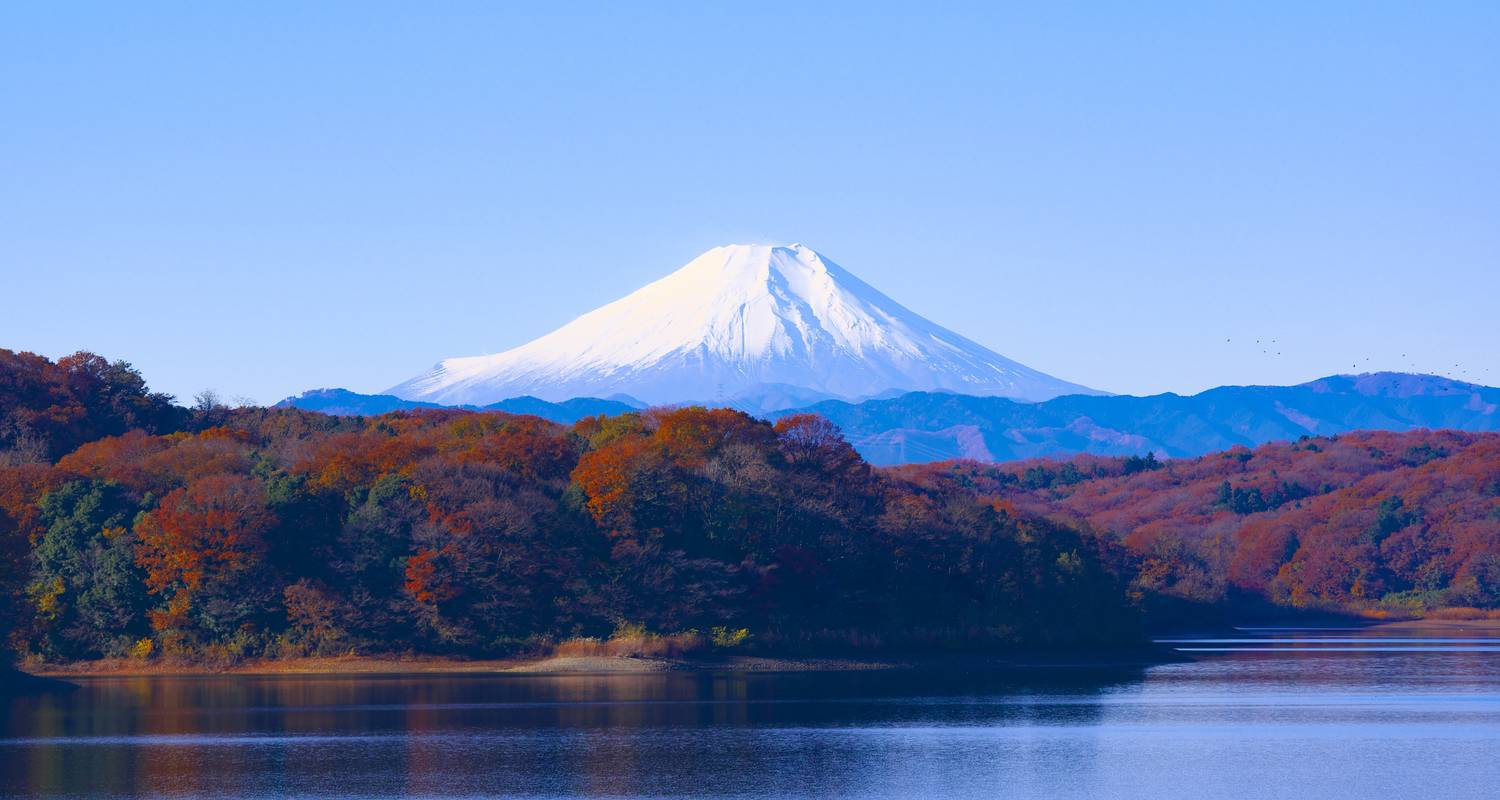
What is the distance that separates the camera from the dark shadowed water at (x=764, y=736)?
43.3 meters

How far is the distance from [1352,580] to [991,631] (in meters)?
65.6

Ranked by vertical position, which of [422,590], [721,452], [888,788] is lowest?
[888,788]

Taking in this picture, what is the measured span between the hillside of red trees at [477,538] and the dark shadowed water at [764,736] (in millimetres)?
4297

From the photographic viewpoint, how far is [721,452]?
90.4 m

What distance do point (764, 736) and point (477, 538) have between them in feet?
90.5

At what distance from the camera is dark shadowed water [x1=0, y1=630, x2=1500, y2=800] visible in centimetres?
4328

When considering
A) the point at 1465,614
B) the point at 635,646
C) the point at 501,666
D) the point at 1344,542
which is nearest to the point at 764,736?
the point at 501,666

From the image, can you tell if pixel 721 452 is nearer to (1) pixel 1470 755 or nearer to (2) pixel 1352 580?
(1) pixel 1470 755

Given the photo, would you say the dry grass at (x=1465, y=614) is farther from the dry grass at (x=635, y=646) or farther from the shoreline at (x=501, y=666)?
the dry grass at (x=635, y=646)

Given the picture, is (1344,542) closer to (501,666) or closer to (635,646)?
(635,646)

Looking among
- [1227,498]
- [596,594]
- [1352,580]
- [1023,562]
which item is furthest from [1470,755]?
[1227,498]

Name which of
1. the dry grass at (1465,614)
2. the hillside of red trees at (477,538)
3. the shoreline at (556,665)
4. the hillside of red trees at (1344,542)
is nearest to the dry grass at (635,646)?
the shoreline at (556,665)

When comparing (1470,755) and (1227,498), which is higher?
(1227,498)

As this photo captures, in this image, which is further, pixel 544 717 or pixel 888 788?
pixel 544 717
